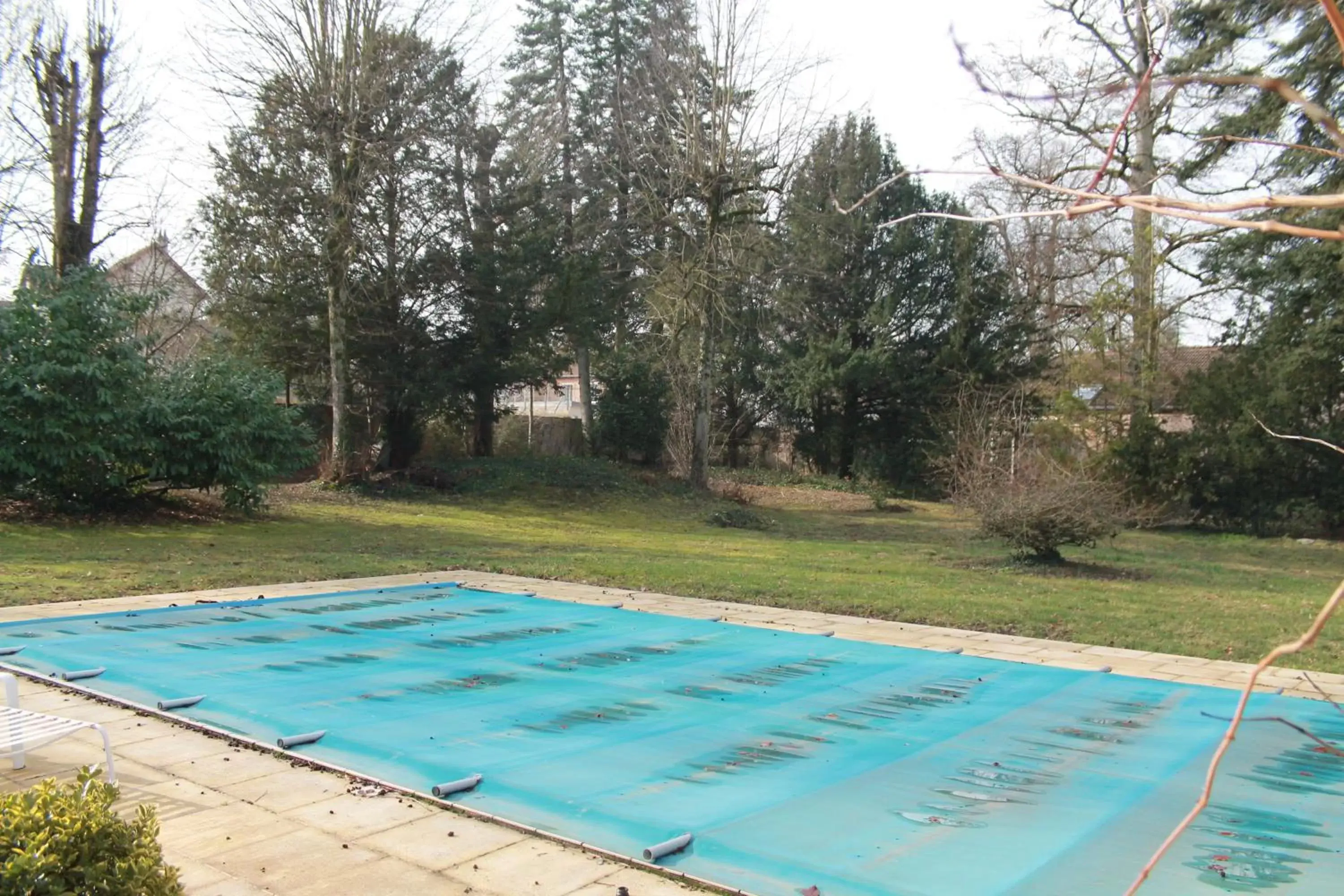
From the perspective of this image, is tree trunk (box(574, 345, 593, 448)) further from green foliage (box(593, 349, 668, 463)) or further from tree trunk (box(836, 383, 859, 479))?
tree trunk (box(836, 383, 859, 479))

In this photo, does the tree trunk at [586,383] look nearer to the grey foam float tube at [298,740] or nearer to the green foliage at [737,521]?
the green foliage at [737,521]

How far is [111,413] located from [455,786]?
1192 centimetres

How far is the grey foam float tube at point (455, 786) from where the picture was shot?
4.10 meters

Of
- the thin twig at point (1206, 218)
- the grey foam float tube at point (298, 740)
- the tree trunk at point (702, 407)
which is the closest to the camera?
the thin twig at point (1206, 218)

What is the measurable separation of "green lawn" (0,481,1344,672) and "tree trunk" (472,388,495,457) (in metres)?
3.71

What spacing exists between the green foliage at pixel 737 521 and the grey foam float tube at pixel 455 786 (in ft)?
46.3

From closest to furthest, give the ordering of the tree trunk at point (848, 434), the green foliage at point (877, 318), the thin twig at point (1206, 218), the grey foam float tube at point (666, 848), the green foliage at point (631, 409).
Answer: the thin twig at point (1206, 218) < the grey foam float tube at point (666, 848) < the green foliage at point (631, 409) < the green foliage at point (877, 318) < the tree trunk at point (848, 434)

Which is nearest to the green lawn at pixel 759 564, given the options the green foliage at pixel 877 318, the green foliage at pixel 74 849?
the green foliage at pixel 74 849

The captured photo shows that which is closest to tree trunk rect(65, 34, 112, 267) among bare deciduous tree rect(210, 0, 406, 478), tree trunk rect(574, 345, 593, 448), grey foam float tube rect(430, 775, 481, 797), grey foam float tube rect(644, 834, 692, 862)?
bare deciduous tree rect(210, 0, 406, 478)

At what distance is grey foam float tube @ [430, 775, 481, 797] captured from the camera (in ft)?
13.4

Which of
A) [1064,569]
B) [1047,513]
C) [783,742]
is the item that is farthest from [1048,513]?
[783,742]

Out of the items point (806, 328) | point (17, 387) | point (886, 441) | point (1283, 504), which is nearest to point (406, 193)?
point (17, 387)

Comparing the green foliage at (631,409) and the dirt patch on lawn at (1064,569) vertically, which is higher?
the green foliage at (631,409)

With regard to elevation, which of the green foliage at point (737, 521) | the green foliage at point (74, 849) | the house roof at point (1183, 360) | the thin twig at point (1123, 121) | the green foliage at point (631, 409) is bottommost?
the green foliage at point (737, 521)
